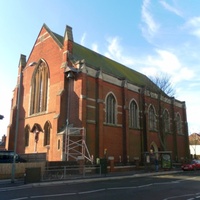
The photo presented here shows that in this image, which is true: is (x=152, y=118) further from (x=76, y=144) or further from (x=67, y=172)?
(x=67, y=172)

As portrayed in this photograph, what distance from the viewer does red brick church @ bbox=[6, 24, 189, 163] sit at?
29562 millimetres

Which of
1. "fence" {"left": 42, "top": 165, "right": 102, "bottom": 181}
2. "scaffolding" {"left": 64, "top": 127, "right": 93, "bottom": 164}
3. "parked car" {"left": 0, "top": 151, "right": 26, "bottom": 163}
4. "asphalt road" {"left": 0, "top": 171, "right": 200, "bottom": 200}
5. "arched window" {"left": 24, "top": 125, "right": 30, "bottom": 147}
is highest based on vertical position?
"arched window" {"left": 24, "top": 125, "right": 30, "bottom": 147}

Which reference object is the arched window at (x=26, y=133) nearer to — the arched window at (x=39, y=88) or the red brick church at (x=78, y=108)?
the red brick church at (x=78, y=108)

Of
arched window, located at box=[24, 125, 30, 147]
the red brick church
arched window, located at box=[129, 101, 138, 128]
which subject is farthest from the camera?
arched window, located at box=[129, 101, 138, 128]

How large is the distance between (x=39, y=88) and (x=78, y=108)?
8735 millimetres

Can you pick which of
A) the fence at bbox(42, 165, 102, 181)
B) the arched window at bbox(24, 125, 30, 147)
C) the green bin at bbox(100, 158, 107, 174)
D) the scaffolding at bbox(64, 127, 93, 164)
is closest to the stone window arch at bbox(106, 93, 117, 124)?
the scaffolding at bbox(64, 127, 93, 164)

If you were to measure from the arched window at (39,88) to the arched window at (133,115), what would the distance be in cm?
1255

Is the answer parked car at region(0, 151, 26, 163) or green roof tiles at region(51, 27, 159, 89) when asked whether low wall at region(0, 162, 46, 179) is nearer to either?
parked car at region(0, 151, 26, 163)

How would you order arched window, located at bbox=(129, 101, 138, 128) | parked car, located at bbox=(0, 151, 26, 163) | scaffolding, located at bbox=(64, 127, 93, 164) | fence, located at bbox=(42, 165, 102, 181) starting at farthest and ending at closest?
arched window, located at bbox=(129, 101, 138, 128) < scaffolding, located at bbox=(64, 127, 93, 164) < parked car, located at bbox=(0, 151, 26, 163) < fence, located at bbox=(42, 165, 102, 181)

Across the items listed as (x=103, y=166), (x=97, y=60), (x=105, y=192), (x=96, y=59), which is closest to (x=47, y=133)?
(x=103, y=166)

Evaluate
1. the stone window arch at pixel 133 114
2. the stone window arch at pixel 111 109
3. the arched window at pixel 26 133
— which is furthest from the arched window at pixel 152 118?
the arched window at pixel 26 133

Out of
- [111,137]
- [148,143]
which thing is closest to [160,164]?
[148,143]

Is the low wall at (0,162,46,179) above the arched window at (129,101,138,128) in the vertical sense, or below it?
below

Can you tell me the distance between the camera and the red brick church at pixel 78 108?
29.6 metres
